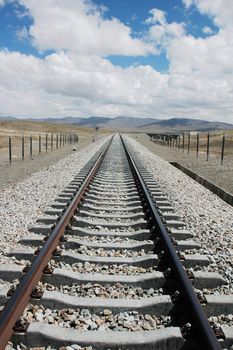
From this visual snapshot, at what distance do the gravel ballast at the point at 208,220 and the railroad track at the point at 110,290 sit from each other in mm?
201

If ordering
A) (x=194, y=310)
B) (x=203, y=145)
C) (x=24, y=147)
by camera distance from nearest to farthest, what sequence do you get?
(x=194, y=310) → (x=24, y=147) → (x=203, y=145)

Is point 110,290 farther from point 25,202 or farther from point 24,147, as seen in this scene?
point 24,147

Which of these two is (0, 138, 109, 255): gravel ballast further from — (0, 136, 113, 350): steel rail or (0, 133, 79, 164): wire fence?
(0, 133, 79, 164): wire fence

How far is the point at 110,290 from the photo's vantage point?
14.5ft

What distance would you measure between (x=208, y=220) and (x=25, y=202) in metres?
3.75

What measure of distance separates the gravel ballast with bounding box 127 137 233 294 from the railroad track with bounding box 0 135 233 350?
0.66ft

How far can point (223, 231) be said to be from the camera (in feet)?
23.0

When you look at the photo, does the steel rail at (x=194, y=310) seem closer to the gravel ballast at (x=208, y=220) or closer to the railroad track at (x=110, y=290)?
the railroad track at (x=110, y=290)

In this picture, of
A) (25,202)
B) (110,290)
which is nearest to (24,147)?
(25,202)

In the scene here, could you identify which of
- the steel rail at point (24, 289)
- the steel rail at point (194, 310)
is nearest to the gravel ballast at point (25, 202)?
the steel rail at point (24, 289)

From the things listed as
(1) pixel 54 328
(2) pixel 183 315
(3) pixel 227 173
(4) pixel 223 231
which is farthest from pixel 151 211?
(3) pixel 227 173

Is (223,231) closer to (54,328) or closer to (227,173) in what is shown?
(54,328)

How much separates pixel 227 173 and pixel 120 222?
11.3m

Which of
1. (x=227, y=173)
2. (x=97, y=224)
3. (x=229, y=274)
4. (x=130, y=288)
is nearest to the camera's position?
(x=130, y=288)
